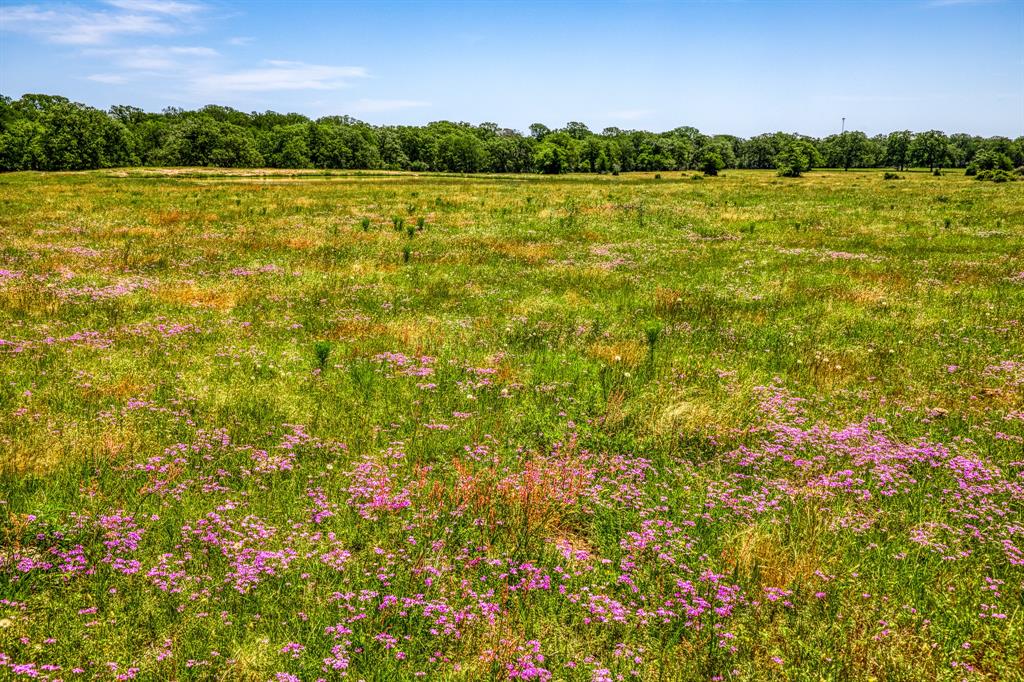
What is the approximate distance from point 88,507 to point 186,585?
1.85 meters

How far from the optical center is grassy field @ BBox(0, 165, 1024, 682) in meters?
4.02

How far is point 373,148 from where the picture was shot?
138750 mm

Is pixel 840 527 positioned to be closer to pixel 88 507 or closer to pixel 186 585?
pixel 186 585

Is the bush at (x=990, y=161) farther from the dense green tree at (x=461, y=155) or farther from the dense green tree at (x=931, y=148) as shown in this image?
the dense green tree at (x=461, y=155)

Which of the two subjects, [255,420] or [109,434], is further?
[255,420]

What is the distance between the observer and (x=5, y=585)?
4.25 m

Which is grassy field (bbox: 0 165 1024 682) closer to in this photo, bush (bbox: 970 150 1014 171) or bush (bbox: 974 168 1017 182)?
bush (bbox: 974 168 1017 182)

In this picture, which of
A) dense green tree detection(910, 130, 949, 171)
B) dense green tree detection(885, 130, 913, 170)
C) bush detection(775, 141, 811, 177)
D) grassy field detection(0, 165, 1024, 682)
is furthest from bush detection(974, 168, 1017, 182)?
dense green tree detection(885, 130, 913, 170)

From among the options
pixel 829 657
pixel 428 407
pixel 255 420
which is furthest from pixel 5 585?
pixel 829 657

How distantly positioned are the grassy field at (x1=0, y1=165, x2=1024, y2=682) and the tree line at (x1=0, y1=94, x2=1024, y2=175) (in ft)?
393

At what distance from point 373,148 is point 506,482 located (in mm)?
146768

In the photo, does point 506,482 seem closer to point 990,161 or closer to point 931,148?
point 990,161

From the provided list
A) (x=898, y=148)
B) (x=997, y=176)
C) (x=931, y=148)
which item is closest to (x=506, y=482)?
(x=997, y=176)

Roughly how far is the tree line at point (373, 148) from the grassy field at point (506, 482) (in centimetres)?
11967
